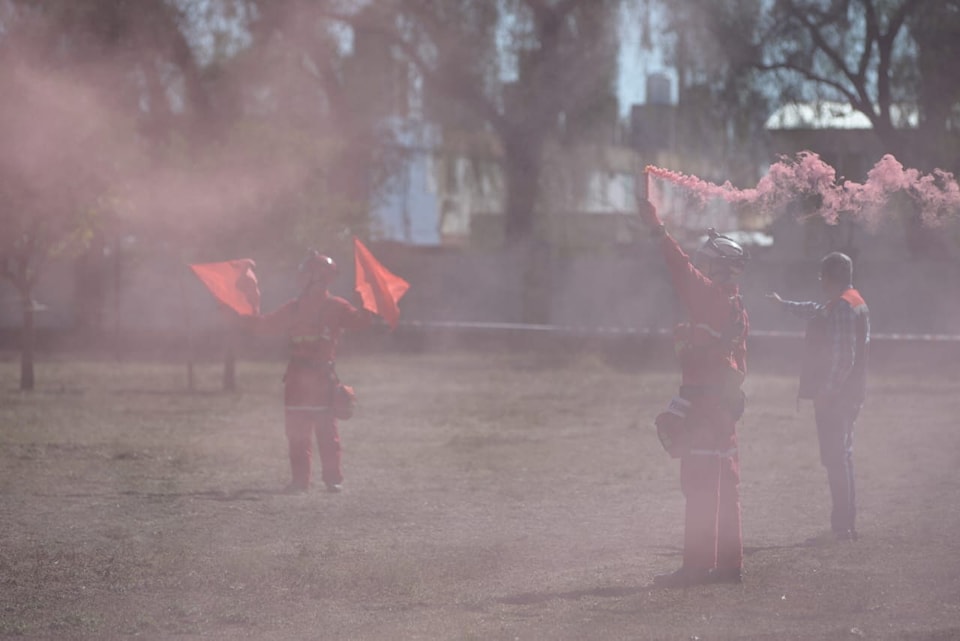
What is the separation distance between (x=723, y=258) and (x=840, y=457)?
6.60ft

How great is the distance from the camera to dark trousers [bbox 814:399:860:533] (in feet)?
28.1

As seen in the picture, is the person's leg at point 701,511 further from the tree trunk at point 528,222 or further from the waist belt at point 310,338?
the tree trunk at point 528,222

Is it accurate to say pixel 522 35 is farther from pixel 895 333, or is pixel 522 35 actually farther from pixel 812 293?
pixel 895 333

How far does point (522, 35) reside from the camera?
3045 cm

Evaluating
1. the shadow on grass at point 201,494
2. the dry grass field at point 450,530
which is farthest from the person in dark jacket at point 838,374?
the shadow on grass at point 201,494

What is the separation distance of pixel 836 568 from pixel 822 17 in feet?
72.9

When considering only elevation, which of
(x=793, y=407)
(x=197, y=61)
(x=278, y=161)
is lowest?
(x=793, y=407)

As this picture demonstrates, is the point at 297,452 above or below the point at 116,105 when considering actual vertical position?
below

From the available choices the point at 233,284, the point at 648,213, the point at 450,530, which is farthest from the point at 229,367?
the point at 648,213

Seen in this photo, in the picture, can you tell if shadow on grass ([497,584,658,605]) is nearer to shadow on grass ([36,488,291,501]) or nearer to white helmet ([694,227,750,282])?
white helmet ([694,227,750,282])

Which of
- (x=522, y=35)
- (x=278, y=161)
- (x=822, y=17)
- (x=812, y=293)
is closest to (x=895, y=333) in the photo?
(x=812, y=293)

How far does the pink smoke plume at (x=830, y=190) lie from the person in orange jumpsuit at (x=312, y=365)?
368 centimetres

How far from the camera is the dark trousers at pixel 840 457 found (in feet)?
28.1

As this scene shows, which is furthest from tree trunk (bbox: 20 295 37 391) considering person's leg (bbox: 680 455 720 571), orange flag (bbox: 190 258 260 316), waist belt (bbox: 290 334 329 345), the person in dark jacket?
person's leg (bbox: 680 455 720 571)
